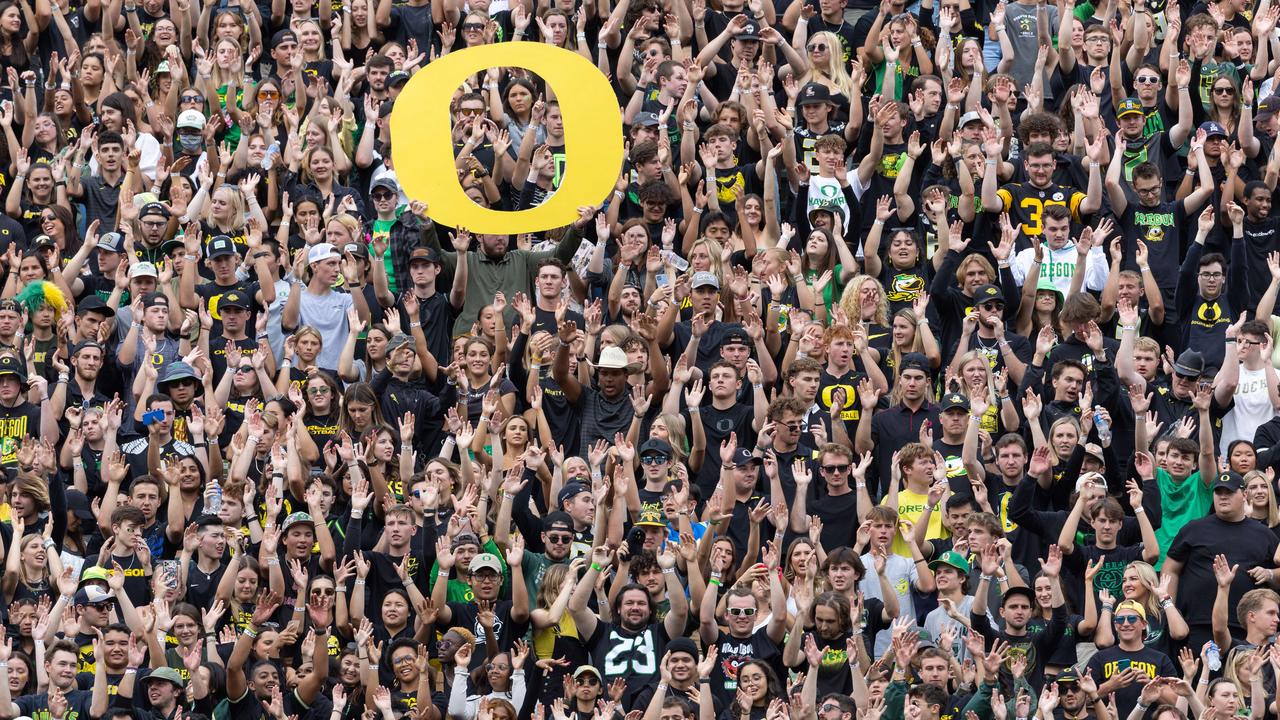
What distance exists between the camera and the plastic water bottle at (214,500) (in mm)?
17625

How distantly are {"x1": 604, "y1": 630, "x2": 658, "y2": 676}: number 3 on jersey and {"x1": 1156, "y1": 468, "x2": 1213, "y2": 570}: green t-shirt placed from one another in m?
3.06

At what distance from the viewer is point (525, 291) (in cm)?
1939

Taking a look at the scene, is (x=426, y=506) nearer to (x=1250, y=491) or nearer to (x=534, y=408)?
(x=534, y=408)

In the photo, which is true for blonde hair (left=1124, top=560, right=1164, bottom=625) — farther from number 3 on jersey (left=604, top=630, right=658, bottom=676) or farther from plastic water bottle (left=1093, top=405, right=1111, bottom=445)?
number 3 on jersey (left=604, top=630, right=658, bottom=676)

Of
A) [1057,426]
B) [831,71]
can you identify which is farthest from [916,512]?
[831,71]

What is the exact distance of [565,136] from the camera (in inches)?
765

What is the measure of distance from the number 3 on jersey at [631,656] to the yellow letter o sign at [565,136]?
138 inches

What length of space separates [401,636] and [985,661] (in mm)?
3230

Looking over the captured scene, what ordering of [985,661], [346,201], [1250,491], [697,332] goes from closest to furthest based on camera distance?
1. [985,661]
2. [1250,491]
3. [697,332]
4. [346,201]

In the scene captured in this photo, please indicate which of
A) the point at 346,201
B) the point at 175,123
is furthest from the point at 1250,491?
the point at 175,123

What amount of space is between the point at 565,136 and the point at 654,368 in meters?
1.85

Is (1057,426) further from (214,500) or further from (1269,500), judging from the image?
(214,500)

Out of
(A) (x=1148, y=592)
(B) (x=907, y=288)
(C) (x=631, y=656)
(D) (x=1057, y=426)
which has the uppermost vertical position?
(D) (x=1057, y=426)

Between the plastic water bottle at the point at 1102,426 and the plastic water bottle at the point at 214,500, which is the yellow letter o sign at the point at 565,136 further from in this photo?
the plastic water bottle at the point at 1102,426
